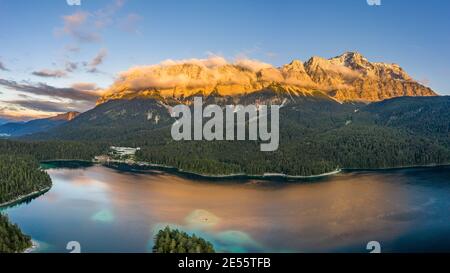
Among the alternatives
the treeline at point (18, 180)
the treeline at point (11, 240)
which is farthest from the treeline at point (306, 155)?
the treeline at point (11, 240)

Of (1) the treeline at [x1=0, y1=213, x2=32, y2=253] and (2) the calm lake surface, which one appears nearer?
(1) the treeline at [x1=0, y1=213, x2=32, y2=253]

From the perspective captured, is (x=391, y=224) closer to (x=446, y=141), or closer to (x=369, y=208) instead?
(x=369, y=208)

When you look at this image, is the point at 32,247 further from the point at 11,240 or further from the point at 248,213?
the point at 248,213

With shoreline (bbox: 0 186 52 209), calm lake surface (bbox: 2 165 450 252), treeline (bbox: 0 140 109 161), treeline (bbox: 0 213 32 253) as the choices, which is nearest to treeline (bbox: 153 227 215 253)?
calm lake surface (bbox: 2 165 450 252)

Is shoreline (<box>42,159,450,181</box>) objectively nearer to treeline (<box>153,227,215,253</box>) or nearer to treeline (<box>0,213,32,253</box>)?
treeline (<box>0,213,32,253</box>)

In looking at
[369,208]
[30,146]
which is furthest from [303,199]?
[30,146]

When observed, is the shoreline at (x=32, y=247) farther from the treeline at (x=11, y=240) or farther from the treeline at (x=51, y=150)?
the treeline at (x=51, y=150)
